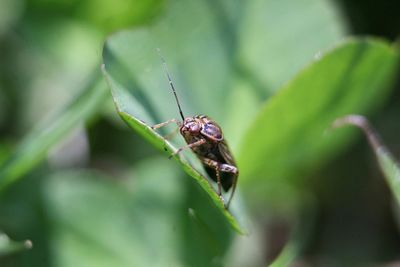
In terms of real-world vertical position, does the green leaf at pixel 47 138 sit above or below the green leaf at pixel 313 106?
above

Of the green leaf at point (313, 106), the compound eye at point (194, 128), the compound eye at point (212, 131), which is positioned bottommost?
the green leaf at point (313, 106)

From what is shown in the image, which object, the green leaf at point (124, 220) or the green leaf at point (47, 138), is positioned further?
the green leaf at point (124, 220)

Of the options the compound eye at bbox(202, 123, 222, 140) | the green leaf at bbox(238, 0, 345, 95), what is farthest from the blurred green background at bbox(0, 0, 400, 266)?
the compound eye at bbox(202, 123, 222, 140)

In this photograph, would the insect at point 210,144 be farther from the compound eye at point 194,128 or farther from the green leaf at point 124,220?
the green leaf at point 124,220

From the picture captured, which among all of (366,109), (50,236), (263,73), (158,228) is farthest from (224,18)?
(50,236)

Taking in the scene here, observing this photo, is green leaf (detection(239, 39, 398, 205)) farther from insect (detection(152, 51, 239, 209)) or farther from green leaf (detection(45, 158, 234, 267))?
green leaf (detection(45, 158, 234, 267))

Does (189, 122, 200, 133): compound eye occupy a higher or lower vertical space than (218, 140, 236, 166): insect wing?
higher

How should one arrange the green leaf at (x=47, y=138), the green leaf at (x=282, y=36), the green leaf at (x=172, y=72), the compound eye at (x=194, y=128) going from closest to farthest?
the green leaf at (x=172, y=72) → the green leaf at (x=47, y=138) → the compound eye at (x=194, y=128) → the green leaf at (x=282, y=36)

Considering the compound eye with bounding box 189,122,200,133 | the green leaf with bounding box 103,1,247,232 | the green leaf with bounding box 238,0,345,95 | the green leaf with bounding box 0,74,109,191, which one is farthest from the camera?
the green leaf with bounding box 238,0,345,95

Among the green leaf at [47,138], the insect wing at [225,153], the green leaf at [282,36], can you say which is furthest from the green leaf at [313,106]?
the green leaf at [47,138]
